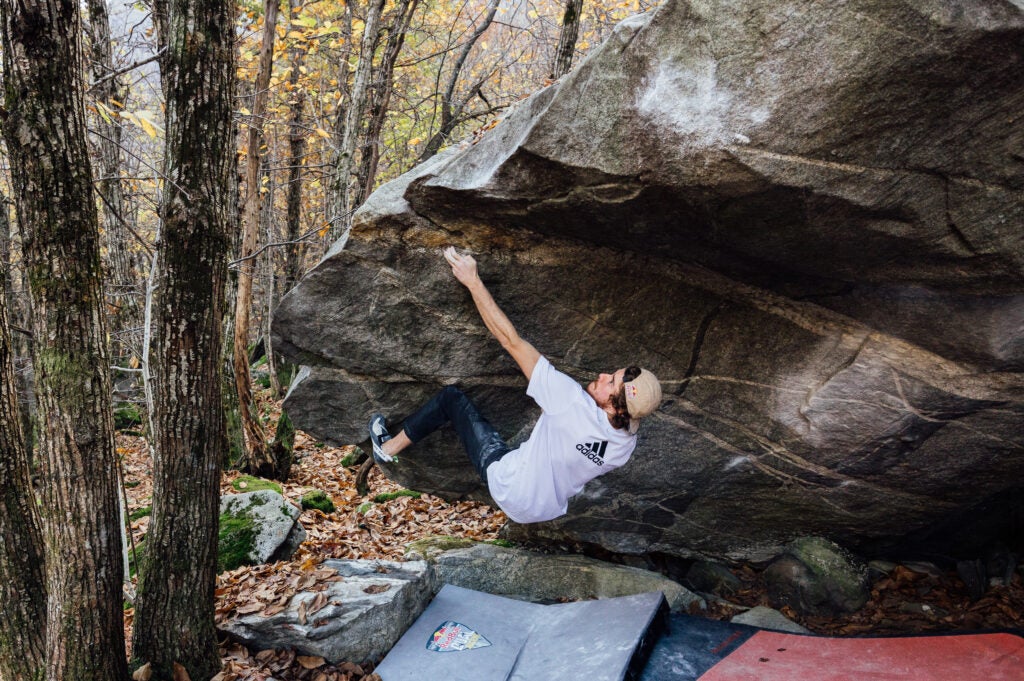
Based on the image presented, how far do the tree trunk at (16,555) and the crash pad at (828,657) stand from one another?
448 cm

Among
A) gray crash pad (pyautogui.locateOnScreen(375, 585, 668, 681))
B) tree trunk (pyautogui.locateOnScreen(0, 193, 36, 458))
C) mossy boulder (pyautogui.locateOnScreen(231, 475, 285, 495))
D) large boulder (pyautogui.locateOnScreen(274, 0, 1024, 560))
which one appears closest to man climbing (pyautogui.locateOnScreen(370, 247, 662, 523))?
large boulder (pyautogui.locateOnScreen(274, 0, 1024, 560))

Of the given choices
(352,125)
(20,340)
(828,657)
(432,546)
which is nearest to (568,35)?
(352,125)

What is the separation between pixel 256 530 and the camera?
7035mm

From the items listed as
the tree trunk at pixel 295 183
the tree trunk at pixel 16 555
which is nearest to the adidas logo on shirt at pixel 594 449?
the tree trunk at pixel 16 555

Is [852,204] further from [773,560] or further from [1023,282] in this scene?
[773,560]

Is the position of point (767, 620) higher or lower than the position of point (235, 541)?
lower

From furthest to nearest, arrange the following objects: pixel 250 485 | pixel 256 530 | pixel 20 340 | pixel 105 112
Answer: pixel 20 340 → pixel 250 485 → pixel 256 530 → pixel 105 112

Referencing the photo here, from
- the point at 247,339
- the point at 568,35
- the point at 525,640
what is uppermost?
the point at 568,35

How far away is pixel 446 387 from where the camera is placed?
20.9ft

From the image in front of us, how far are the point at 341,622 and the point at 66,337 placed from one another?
298cm

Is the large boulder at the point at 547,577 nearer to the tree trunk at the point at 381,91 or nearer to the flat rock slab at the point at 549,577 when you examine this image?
the flat rock slab at the point at 549,577

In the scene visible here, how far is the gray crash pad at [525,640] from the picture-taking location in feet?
17.6

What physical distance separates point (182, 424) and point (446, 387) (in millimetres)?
2264

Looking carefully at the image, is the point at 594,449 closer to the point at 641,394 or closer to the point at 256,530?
the point at 641,394
